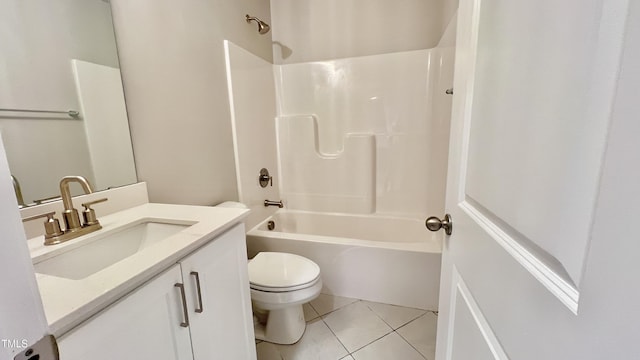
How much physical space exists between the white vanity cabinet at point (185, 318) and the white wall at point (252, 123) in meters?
1.00

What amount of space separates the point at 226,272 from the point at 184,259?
0.72 ft

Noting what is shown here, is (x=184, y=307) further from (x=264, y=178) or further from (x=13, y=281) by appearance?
(x=264, y=178)

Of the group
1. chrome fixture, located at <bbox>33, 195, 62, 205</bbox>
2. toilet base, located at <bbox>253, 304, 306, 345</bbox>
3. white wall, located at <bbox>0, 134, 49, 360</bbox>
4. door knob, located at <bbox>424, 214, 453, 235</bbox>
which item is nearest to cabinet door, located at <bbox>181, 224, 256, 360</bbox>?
toilet base, located at <bbox>253, 304, 306, 345</bbox>

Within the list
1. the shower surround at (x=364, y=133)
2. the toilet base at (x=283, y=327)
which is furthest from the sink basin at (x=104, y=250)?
the shower surround at (x=364, y=133)

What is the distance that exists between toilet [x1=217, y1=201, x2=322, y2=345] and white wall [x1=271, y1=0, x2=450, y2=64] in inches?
73.2

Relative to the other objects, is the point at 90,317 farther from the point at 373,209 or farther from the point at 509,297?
the point at 373,209

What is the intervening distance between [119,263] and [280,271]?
35.5 inches

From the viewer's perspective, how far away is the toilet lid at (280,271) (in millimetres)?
1348

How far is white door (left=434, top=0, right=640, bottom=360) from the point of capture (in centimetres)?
23

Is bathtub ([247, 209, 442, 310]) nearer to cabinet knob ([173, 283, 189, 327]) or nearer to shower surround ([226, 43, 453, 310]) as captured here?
shower surround ([226, 43, 453, 310])

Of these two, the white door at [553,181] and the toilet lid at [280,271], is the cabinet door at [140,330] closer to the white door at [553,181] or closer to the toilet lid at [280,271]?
the toilet lid at [280,271]

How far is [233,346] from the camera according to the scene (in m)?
0.98

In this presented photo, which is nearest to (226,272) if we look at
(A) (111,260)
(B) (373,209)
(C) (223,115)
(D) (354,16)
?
(A) (111,260)

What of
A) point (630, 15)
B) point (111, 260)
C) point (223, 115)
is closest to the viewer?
point (630, 15)
